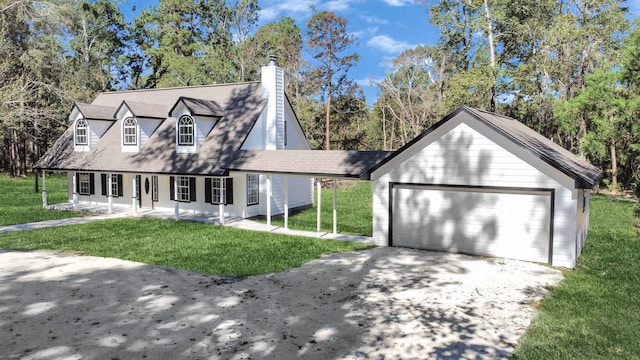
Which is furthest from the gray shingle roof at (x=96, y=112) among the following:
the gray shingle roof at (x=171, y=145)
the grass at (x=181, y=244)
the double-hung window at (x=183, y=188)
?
the grass at (x=181, y=244)

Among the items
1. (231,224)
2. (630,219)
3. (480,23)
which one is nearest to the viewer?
(231,224)

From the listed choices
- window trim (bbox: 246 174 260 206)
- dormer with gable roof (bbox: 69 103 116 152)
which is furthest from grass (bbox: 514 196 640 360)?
dormer with gable roof (bbox: 69 103 116 152)

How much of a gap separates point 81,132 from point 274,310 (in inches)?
829

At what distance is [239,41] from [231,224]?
34.7 m

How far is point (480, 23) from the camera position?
106ft

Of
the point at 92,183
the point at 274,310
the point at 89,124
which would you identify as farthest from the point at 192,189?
the point at 274,310

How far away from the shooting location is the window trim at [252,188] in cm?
2086

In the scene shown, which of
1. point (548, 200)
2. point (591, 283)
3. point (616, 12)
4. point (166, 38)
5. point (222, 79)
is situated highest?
point (166, 38)

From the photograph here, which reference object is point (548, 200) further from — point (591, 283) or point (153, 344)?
point (153, 344)

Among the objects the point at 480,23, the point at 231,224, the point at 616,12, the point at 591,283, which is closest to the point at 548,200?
the point at 591,283

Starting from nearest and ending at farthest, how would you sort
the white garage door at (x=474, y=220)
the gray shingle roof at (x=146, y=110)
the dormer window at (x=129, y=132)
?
the white garage door at (x=474, y=220), the gray shingle roof at (x=146, y=110), the dormer window at (x=129, y=132)

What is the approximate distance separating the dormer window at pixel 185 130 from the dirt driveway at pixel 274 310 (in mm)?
9492

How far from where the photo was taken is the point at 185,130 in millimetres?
A: 21438

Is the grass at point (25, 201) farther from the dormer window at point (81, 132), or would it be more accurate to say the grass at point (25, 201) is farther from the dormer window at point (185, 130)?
the dormer window at point (185, 130)
